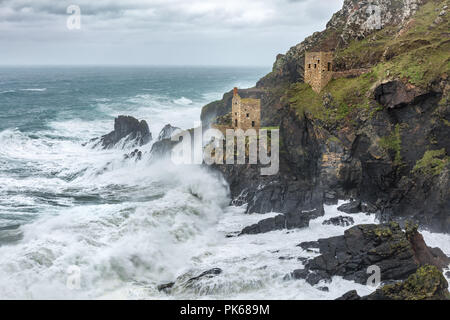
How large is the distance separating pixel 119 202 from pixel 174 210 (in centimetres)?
503

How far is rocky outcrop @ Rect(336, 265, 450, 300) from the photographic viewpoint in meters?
18.8

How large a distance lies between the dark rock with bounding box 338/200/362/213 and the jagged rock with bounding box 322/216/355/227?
120 centimetres

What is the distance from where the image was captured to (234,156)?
3591 centimetres

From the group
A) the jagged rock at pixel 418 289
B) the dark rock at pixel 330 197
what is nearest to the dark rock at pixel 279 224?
the dark rock at pixel 330 197

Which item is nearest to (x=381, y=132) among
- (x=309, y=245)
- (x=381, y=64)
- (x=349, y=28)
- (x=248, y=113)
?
(x=381, y=64)

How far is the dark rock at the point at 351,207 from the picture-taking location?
2964 centimetres

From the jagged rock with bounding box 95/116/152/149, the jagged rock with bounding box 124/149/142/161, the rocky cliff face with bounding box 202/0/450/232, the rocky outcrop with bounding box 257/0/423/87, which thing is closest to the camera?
the rocky cliff face with bounding box 202/0/450/232

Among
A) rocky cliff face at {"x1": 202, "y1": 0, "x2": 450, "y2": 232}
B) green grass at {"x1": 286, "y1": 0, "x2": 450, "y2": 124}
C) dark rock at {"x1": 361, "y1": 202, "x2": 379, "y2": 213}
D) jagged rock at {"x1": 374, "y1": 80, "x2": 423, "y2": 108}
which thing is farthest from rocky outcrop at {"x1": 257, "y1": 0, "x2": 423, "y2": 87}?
dark rock at {"x1": 361, "y1": 202, "x2": 379, "y2": 213}

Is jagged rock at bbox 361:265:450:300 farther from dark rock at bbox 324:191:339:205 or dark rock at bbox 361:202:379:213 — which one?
dark rock at bbox 324:191:339:205

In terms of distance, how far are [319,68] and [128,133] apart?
24999mm

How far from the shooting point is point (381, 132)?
32875 mm

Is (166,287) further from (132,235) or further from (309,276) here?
(309,276)

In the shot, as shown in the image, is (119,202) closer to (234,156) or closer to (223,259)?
(234,156)

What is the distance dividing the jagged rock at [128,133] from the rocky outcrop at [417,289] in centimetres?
3702
